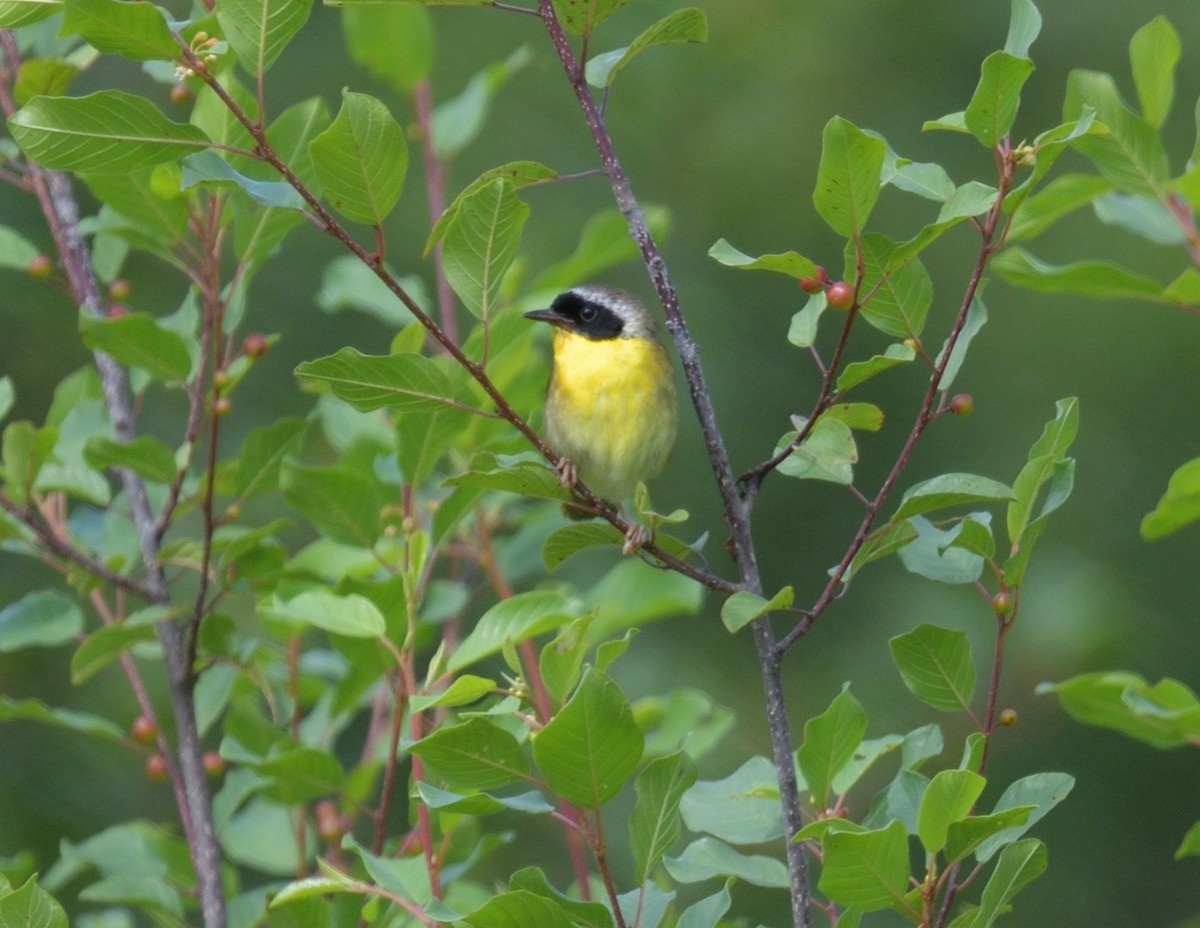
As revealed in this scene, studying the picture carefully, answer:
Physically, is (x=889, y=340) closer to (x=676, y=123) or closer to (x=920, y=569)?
(x=676, y=123)

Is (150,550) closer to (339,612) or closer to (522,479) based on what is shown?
(339,612)

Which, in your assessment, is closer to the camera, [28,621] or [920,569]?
[920,569]

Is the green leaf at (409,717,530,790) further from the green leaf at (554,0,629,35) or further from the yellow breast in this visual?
the yellow breast

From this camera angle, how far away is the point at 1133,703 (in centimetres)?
164

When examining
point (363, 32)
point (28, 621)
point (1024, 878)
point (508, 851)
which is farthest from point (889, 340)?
point (1024, 878)

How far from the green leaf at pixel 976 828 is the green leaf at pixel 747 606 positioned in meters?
0.27

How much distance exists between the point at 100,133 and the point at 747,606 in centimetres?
81

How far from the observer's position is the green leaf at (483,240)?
163cm

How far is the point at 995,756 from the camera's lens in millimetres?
4379

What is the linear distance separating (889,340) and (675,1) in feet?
4.01

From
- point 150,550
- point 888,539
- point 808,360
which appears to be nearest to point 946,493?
point 888,539

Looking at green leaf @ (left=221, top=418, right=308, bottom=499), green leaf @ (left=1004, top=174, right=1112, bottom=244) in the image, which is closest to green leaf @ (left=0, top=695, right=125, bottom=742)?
green leaf @ (left=221, top=418, right=308, bottom=499)

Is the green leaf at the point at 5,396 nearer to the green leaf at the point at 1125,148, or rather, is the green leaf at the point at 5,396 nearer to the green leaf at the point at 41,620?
the green leaf at the point at 41,620

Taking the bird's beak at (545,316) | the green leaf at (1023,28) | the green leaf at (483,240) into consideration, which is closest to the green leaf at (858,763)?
the green leaf at (483,240)
